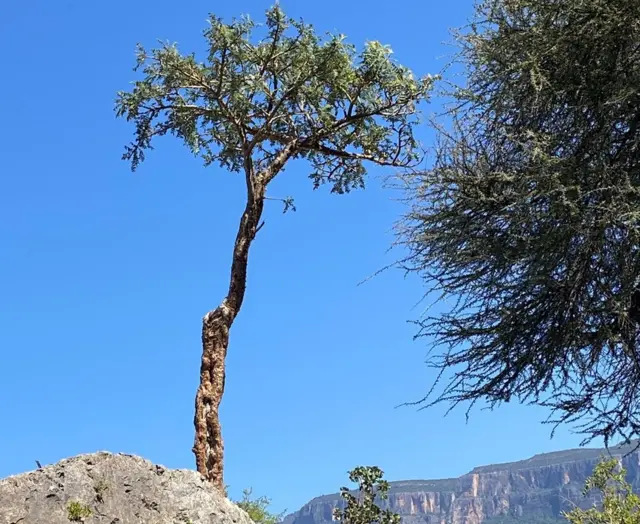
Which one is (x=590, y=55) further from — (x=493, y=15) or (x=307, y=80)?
(x=307, y=80)

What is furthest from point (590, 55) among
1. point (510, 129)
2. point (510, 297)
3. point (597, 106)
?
point (510, 297)

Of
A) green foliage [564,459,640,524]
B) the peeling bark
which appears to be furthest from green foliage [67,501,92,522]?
green foliage [564,459,640,524]

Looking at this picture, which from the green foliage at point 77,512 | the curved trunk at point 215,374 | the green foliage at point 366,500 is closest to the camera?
the green foliage at point 77,512

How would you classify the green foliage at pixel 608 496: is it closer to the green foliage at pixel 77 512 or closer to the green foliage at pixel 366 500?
the green foliage at pixel 366 500

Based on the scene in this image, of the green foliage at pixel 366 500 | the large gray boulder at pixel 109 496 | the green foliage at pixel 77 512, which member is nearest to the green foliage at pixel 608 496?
the green foliage at pixel 366 500

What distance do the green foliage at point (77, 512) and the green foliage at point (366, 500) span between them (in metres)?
6.26

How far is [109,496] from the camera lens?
8.79 meters

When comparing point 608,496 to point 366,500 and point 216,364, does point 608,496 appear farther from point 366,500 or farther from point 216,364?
point 216,364

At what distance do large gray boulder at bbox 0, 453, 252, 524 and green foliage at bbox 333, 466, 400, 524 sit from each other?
4.86 meters

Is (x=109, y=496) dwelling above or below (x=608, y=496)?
below

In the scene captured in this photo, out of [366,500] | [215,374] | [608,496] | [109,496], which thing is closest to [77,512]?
[109,496]

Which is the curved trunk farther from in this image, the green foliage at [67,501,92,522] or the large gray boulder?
the green foliage at [67,501,92,522]

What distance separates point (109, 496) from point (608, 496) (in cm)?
1058

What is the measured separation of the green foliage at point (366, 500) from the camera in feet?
45.0
